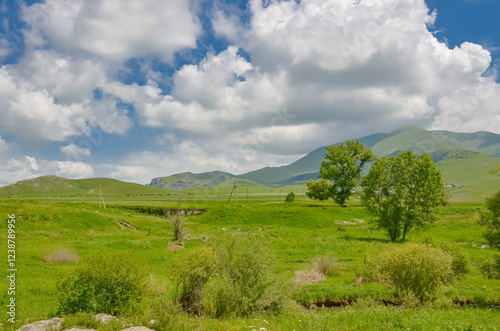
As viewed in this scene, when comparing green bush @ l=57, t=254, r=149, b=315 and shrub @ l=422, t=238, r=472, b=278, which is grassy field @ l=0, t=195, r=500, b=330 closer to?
shrub @ l=422, t=238, r=472, b=278

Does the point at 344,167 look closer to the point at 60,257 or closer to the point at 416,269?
the point at 416,269

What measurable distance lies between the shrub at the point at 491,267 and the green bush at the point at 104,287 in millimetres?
23713

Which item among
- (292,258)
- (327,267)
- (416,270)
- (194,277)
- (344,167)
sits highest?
(344,167)

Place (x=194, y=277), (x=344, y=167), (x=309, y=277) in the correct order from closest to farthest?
(x=194, y=277) < (x=309, y=277) < (x=344, y=167)

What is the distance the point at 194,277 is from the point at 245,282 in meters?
2.76

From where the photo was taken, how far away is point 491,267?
2588 cm

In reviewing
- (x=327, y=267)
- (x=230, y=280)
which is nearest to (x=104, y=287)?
(x=230, y=280)

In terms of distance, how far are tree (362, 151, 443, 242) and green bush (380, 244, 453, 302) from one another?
26.2 metres

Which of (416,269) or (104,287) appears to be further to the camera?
(416,269)

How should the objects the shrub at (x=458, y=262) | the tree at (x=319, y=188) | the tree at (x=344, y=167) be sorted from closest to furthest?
the shrub at (x=458, y=262), the tree at (x=344, y=167), the tree at (x=319, y=188)

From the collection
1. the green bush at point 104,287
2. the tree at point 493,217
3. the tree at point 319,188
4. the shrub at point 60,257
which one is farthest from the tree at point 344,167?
the green bush at point 104,287

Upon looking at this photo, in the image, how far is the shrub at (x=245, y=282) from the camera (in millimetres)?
17688

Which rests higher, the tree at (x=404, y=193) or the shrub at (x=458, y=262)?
the tree at (x=404, y=193)

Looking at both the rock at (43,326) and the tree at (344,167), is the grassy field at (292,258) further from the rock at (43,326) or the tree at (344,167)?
the tree at (344,167)
